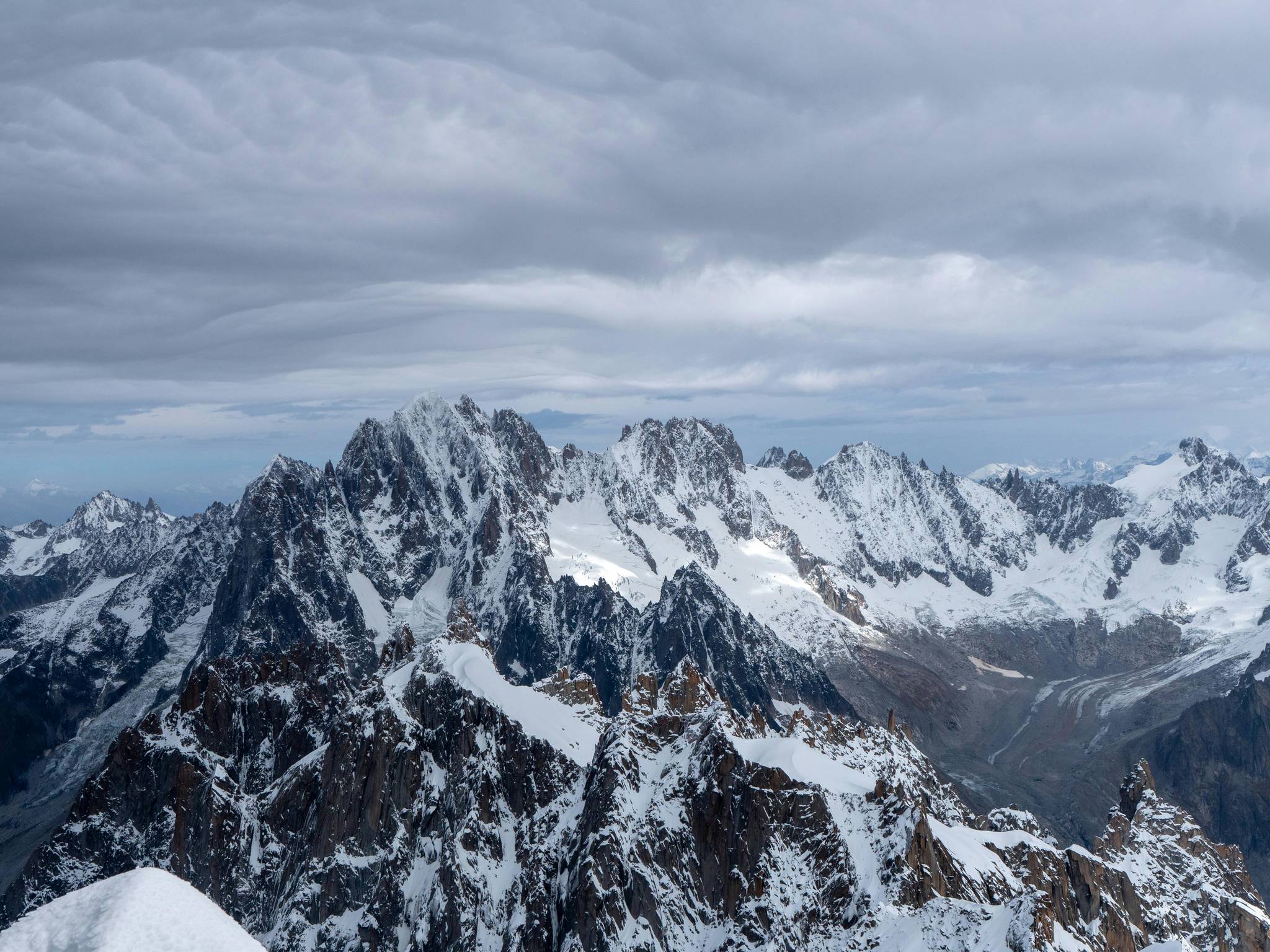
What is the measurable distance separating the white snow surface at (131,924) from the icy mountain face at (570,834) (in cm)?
8496

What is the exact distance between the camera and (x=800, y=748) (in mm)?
108688

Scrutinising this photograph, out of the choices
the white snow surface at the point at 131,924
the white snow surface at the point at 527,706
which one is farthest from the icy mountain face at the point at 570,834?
the white snow surface at the point at 131,924

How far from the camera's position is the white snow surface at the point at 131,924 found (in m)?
12.4

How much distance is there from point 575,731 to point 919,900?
209 feet

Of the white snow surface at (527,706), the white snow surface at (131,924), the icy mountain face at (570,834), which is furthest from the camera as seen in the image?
the white snow surface at (527,706)

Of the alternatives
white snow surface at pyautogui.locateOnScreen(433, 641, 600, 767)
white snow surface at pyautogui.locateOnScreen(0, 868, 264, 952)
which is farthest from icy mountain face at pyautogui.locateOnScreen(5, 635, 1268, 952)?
white snow surface at pyautogui.locateOnScreen(0, 868, 264, 952)

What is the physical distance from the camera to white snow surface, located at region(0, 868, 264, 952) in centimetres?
1235

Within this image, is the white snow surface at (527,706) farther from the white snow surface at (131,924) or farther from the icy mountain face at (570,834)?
the white snow surface at (131,924)

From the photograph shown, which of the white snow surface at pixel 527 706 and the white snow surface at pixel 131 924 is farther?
the white snow surface at pixel 527 706

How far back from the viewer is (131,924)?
12.4 m

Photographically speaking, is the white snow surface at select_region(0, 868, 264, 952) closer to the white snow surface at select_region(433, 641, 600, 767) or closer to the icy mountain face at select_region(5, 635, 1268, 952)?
the icy mountain face at select_region(5, 635, 1268, 952)

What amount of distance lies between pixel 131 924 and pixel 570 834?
4282 inches

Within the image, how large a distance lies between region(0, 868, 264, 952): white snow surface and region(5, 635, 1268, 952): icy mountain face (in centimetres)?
8496

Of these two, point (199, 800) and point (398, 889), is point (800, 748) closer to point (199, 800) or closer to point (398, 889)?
point (398, 889)
